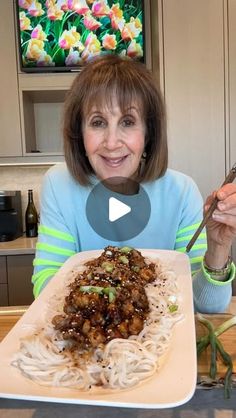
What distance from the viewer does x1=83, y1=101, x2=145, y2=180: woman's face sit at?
116 cm

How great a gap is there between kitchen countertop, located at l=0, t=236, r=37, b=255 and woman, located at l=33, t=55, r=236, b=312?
1.23 metres

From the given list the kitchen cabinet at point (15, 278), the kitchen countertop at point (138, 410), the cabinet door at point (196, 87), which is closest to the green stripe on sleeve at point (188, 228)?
the kitchen countertop at point (138, 410)

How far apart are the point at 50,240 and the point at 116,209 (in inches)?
11.4

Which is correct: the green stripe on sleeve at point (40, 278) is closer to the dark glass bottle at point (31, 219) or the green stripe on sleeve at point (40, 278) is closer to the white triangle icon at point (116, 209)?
the white triangle icon at point (116, 209)

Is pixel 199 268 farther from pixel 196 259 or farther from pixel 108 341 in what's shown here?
pixel 108 341

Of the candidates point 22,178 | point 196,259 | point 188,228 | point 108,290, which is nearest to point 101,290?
point 108,290

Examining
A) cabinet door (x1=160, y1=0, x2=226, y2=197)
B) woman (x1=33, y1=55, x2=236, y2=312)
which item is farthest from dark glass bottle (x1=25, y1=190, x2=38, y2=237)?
woman (x1=33, y1=55, x2=236, y2=312)

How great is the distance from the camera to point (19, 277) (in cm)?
254

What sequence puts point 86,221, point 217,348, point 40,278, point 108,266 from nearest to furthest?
point 217,348
point 108,266
point 40,278
point 86,221

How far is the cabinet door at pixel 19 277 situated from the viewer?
2.53 meters

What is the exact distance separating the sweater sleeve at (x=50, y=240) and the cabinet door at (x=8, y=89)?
1493 mm

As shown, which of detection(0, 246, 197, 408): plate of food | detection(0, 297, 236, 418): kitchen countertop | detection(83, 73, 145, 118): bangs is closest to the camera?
detection(0, 246, 197, 408): plate of food

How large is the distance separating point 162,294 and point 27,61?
2231 mm

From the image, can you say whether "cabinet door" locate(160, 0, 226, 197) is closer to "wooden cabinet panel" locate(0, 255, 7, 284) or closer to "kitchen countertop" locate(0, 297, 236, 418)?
"wooden cabinet panel" locate(0, 255, 7, 284)
